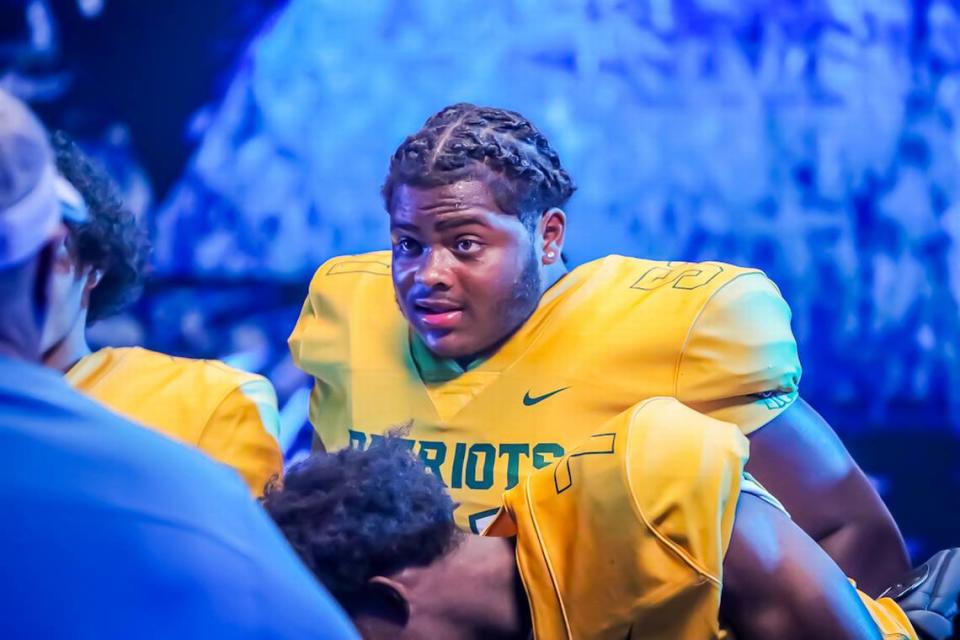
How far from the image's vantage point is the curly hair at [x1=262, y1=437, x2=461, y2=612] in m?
1.25

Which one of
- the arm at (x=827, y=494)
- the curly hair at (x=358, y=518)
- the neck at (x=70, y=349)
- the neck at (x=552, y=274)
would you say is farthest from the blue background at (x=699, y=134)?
the curly hair at (x=358, y=518)

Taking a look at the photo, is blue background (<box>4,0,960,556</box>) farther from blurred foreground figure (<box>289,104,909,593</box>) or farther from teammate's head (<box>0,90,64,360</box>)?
A: teammate's head (<box>0,90,64,360</box>)

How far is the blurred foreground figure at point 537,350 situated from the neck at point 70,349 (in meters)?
0.42

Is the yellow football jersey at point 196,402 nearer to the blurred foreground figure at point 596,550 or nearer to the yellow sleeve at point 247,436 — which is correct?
the yellow sleeve at point 247,436

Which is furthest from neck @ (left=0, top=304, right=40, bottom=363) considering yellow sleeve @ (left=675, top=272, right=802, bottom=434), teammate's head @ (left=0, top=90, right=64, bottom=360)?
yellow sleeve @ (left=675, top=272, right=802, bottom=434)

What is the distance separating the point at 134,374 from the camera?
1.60 m

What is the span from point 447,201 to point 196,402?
0.44 m

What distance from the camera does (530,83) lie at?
262cm

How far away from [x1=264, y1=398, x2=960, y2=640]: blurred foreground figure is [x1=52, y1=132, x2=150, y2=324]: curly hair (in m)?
0.44

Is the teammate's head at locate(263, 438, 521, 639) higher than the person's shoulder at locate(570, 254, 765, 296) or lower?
lower

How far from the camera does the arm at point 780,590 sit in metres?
1.19

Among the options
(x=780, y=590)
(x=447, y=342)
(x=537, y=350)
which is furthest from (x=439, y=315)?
(x=780, y=590)

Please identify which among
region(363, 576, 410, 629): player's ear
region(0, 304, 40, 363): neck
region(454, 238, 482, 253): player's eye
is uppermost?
region(0, 304, 40, 363): neck

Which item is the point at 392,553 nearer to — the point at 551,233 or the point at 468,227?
the point at 468,227
